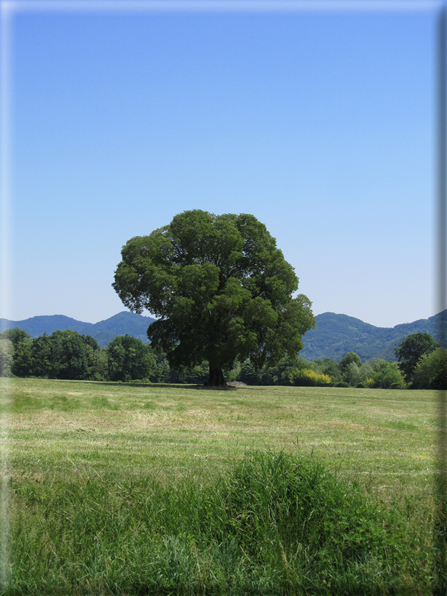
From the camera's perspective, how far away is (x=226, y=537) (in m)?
5.68

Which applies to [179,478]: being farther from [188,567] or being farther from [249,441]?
[249,441]

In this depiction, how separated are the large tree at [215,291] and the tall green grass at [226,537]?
1054 inches

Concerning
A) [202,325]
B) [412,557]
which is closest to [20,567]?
[412,557]

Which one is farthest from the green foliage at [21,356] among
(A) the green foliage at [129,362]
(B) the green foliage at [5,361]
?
(B) the green foliage at [5,361]

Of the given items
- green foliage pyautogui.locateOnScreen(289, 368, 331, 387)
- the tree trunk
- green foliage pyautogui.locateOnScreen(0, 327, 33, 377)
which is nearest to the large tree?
the tree trunk

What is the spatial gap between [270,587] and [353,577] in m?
0.83

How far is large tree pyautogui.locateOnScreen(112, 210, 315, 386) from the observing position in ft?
112

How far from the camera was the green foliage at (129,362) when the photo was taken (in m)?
98.6

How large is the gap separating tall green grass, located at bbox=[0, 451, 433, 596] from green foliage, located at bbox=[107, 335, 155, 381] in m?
93.6

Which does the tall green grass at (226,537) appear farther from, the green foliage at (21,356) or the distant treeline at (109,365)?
the green foliage at (21,356)

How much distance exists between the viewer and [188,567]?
200 inches

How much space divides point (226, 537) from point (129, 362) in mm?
97033

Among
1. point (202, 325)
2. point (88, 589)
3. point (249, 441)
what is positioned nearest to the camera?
point (88, 589)

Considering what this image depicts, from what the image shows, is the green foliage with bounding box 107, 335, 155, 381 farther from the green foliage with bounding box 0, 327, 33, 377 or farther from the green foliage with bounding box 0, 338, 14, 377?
the green foliage with bounding box 0, 338, 14, 377
